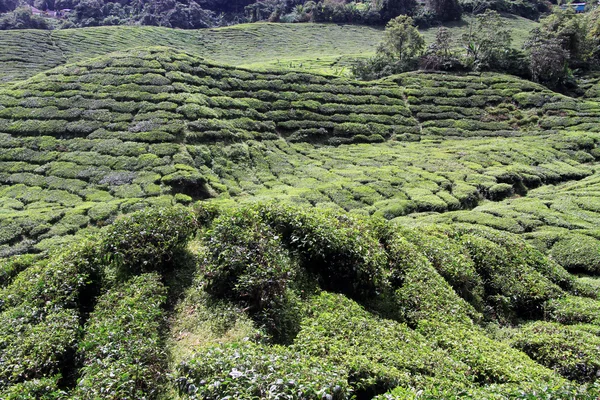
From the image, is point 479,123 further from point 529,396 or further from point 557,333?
point 529,396

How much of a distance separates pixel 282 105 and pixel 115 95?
44.6 feet

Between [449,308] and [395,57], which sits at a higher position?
A: [395,57]

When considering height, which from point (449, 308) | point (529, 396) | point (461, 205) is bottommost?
point (461, 205)

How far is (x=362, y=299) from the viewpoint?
31.8ft

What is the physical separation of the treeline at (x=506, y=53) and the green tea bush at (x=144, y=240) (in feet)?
134

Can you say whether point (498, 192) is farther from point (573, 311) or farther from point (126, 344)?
point (126, 344)

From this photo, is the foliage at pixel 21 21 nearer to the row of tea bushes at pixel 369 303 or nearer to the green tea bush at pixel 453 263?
the row of tea bushes at pixel 369 303

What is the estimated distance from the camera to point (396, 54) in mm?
50406

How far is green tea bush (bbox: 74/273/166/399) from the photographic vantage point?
6.03 meters

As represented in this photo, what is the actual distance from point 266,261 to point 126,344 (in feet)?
10.5

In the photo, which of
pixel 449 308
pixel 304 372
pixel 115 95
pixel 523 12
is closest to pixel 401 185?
pixel 449 308

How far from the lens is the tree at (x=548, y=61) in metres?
40.2

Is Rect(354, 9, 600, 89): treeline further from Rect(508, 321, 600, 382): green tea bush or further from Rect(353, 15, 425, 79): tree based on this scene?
Rect(508, 321, 600, 382): green tea bush

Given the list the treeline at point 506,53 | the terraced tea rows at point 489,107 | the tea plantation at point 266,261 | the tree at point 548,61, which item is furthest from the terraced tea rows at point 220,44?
the tea plantation at point 266,261
